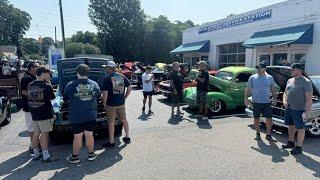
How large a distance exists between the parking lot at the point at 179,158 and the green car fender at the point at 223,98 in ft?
6.07

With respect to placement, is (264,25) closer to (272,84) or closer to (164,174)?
(272,84)

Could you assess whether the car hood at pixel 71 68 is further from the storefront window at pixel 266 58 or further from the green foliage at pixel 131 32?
the green foliage at pixel 131 32

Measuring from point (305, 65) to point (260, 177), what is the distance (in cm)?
1284

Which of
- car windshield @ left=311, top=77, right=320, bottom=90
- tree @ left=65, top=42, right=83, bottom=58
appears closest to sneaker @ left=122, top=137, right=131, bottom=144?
car windshield @ left=311, top=77, right=320, bottom=90

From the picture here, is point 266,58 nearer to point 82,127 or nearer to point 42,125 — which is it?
point 82,127

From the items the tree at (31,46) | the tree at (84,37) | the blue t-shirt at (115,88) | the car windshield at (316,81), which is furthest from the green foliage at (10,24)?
the car windshield at (316,81)

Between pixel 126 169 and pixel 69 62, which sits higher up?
pixel 69 62

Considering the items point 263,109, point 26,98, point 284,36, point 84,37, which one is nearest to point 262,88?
point 263,109

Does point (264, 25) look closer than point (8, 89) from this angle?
No

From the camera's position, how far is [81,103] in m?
5.97

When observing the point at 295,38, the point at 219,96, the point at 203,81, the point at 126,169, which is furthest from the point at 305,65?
the point at 126,169

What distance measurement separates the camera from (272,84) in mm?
7543

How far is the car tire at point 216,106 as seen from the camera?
11.0 meters

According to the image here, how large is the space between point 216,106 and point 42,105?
6.55 m
